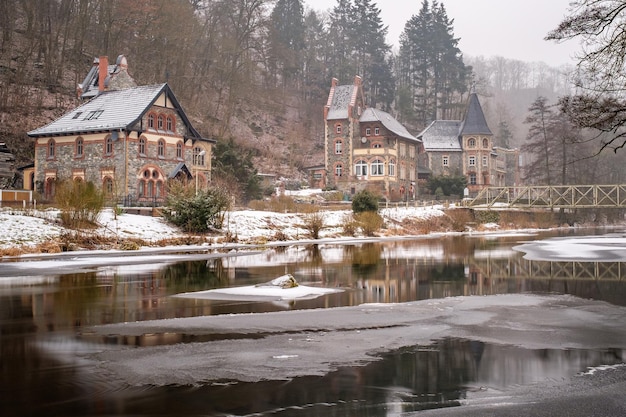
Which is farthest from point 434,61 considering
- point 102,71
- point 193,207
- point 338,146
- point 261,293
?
point 261,293

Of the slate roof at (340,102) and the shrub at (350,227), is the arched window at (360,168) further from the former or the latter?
the shrub at (350,227)

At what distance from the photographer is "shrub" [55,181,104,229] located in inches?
1427

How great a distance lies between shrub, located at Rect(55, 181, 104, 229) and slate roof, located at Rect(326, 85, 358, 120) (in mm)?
49916

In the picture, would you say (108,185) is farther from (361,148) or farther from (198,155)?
(361,148)

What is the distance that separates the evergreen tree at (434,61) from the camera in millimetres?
109250

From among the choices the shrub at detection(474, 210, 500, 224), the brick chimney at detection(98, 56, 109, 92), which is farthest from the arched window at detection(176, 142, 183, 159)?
the shrub at detection(474, 210, 500, 224)

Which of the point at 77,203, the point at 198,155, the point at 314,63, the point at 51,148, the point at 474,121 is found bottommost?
the point at 77,203

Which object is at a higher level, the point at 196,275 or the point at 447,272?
the point at 196,275

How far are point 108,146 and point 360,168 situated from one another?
128 ft

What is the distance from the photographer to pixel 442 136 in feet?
320

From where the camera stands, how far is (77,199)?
3638cm

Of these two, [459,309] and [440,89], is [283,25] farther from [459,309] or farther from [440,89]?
[459,309]

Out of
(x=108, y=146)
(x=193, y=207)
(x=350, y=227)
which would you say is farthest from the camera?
(x=350, y=227)

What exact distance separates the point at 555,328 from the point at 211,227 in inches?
1382
